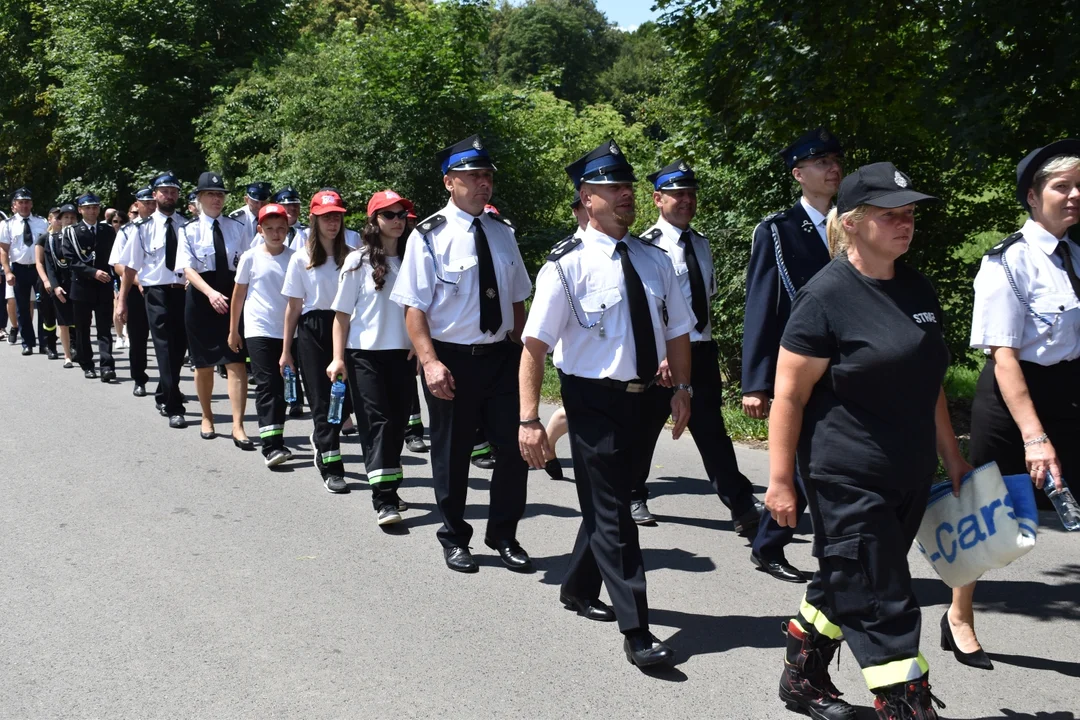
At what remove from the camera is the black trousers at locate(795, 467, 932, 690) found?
11.8 feet

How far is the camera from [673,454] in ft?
29.0

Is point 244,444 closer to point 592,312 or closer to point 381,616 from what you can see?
point 381,616

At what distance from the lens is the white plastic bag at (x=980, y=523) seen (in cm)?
370

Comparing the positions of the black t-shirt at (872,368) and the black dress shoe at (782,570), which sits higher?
the black t-shirt at (872,368)

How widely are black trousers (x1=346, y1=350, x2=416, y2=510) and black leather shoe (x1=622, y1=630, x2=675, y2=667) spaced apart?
8.69 ft

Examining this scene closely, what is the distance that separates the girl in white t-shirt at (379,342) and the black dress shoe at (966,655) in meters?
3.29

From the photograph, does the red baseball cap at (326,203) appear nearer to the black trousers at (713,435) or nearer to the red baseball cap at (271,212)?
the red baseball cap at (271,212)

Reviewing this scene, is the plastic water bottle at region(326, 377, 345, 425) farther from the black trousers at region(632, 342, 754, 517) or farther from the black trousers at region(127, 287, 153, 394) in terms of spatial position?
the black trousers at region(127, 287, 153, 394)

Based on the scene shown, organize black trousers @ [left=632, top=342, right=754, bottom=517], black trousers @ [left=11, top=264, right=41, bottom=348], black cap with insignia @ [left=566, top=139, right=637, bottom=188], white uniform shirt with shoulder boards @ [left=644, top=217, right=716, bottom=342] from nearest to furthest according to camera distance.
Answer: black cap with insignia @ [left=566, top=139, right=637, bottom=188]
black trousers @ [left=632, top=342, right=754, bottom=517]
white uniform shirt with shoulder boards @ [left=644, top=217, right=716, bottom=342]
black trousers @ [left=11, top=264, right=41, bottom=348]

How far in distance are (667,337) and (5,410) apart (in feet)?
27.3

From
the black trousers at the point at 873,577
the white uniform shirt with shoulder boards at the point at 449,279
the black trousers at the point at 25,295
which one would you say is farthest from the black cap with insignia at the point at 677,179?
the black trousers at the point at 25,295

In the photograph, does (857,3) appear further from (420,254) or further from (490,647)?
(490,647)

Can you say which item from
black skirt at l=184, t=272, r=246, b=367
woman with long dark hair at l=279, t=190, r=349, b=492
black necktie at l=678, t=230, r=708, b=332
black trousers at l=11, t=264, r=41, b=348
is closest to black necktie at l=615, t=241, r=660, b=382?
black necktie at l=678, t=230, r=708, b=332

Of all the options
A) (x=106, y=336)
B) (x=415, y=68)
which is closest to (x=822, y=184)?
(x=106, y=336)
